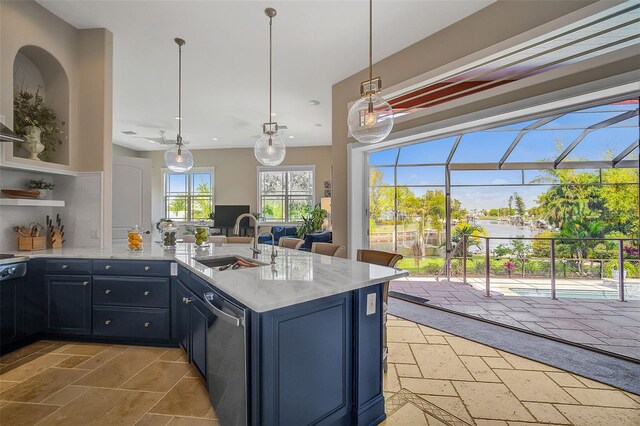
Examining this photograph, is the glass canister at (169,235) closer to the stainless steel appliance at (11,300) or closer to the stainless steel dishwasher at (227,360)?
the stainless steel appliance at (11,300)

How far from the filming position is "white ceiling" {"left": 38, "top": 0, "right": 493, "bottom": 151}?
9.43 feet

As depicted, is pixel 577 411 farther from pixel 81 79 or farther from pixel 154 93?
pixel 154 93

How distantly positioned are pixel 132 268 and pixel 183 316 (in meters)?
0.71

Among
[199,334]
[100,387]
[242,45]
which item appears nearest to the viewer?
[199,334]

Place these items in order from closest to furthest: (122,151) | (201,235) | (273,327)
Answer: (273,327), (201,235), (122,151)

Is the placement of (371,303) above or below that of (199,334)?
above

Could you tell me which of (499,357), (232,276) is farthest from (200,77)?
(499,357)

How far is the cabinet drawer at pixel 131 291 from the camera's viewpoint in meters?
2.64

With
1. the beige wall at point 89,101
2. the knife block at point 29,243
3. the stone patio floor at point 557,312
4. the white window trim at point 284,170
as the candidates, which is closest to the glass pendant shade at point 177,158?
the beige wall at point 89,101

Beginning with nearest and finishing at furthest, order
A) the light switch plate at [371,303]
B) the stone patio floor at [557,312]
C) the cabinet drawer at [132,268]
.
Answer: the light switch plate at [371,303] < the cabinet drawer at [132,268] < the stone patio floor at [557,312]

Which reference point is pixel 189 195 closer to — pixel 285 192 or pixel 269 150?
pixel 285 192

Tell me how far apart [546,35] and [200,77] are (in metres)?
4.21

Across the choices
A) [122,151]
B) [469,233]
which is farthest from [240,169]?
[469,233]

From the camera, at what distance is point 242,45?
3514 mm
